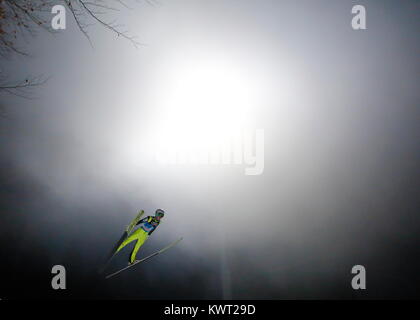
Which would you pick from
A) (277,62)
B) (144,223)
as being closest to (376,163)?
(277,62)

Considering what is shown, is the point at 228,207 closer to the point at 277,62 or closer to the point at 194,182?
the point at 194,182

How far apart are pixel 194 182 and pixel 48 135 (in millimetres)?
4038

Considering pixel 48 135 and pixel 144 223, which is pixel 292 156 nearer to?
pixel 144 223

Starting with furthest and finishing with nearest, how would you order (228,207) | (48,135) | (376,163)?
1. (228,207)
2. (376,163)
3. (48,135)

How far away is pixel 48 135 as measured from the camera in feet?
22.4

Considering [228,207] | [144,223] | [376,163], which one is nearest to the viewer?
[144,223]


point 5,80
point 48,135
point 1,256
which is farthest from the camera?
point 1,256

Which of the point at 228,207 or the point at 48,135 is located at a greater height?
the point at 48,135

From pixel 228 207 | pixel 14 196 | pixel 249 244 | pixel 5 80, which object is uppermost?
pixel 5 80

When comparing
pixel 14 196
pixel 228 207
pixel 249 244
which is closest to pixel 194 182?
pixel 228 207

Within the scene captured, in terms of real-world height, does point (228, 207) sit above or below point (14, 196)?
below

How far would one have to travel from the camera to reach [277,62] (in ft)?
25.4

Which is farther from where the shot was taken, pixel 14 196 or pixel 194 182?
pixel 194 182
